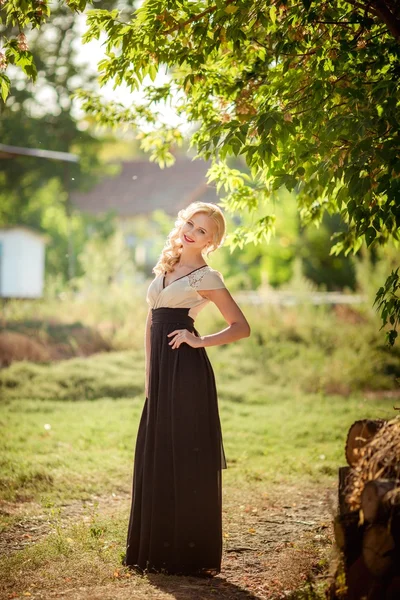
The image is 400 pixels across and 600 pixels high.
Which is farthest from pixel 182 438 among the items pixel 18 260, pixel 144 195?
pixel 144 195

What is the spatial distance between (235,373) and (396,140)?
10532mm

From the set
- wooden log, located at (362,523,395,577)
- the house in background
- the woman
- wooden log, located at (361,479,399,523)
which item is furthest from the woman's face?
the house in background

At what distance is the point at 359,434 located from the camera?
5.06 meters

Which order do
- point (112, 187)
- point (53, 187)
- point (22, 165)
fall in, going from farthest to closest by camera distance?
point (112, 187) < point (53, 187) < point (22, 165)

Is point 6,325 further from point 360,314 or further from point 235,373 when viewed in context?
point 360,314

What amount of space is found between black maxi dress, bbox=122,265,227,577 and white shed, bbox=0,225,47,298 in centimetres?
2612

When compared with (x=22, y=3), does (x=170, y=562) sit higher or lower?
lower

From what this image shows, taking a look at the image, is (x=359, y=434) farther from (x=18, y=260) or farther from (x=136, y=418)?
(x=18, y=260)

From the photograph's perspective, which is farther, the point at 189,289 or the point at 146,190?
the point at 146,190

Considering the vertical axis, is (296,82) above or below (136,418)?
above

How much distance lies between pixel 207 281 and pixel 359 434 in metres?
1.42

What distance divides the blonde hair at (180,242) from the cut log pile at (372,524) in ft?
5.85

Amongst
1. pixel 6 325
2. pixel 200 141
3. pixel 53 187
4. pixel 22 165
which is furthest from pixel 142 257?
pixel 200 141

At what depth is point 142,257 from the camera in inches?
1597
